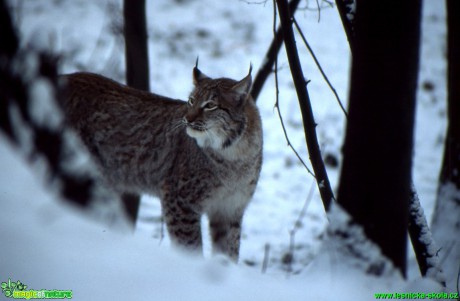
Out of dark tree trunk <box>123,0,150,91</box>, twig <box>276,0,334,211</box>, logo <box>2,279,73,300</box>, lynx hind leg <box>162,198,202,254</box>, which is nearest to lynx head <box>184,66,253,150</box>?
lynx hind leg <box>162,198,202,254</box>

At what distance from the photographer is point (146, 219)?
664 centimetres

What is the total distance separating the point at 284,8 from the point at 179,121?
1.63 meters

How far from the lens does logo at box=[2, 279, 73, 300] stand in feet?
6.93

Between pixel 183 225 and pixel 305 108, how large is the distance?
175 centimetres

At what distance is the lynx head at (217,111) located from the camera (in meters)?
4.35

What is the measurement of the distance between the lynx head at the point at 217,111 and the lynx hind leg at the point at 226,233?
689 mm

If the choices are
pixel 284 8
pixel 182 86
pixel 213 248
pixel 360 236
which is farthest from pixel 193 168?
pixel 182 86

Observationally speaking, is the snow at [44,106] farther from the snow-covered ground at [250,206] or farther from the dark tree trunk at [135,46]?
the dark tree trunk at [135,46]

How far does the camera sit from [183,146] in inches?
191

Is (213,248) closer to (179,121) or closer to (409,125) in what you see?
(179,121)

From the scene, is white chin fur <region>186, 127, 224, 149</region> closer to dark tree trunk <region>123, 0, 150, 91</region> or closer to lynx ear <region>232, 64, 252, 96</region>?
lynx ear <region>232, 64, 252, 96</region>

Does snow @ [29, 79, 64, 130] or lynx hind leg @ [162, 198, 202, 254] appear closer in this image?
snow @ [29, 79, 64, 130]

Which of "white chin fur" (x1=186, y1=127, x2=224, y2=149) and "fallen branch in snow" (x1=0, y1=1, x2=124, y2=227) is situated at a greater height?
"white chin fur" (x1=186, y1=127, x2=224, y2=149)

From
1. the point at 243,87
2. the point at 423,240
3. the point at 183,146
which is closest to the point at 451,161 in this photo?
the point at 423,240
